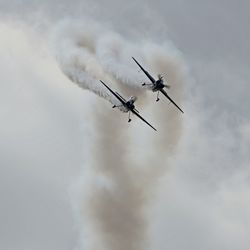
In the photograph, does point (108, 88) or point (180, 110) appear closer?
point (108, 88)

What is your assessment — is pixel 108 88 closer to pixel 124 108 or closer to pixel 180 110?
pixel 124 108

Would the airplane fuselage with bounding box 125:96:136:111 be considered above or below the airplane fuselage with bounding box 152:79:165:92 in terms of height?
below

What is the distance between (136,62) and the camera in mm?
143500

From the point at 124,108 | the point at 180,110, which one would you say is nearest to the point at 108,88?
the point at 124,108

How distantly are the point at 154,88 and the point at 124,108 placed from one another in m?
6.23

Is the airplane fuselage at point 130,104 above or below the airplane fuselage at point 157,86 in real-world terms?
below

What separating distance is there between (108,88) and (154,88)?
8262 millimetres

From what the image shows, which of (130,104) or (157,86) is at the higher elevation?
(157,86)

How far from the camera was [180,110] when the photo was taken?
150375mm

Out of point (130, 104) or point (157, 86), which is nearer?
point (130, 104)

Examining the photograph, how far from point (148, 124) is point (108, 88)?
9058 millimetres

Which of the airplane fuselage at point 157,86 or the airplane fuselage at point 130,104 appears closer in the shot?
the airplane fuselage at point 130,104

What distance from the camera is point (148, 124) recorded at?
145000 millimetres

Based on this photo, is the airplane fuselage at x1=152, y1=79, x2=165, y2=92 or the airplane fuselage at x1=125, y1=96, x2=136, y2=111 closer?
the airplane fuselage at x1=125, y1=96, x2=136, y2=111
